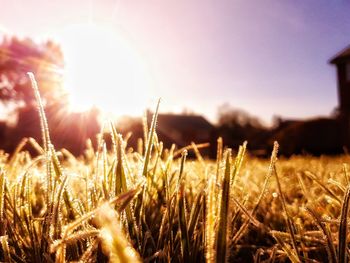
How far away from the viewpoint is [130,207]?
88 centimetres

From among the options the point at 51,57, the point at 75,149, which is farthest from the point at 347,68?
the point at 51,57

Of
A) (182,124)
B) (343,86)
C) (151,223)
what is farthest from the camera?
(182,124)

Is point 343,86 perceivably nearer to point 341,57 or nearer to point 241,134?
point 341,57

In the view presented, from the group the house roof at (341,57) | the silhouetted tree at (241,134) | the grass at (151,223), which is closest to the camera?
the grass at (151,223)

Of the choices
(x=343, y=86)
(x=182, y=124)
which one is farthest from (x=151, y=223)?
(x=182, y=124)

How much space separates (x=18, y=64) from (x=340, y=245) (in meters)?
44.4

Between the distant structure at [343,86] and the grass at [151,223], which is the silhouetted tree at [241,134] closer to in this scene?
the distant structure at [343,86]

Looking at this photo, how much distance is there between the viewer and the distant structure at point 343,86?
23.8m

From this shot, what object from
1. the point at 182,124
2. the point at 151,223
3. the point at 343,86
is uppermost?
the point at 182,124

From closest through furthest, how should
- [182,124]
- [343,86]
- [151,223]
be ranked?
[151,223] → [343,86] → [182,124]

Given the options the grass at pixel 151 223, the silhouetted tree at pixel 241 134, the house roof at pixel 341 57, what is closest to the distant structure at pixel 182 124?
the silhouetted tree at pixel 241 134

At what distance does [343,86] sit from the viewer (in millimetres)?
25031

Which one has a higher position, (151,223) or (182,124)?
(182,124)

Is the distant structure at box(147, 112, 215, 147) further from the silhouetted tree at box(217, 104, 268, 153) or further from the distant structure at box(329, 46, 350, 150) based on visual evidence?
the distant structure at box(329, 46, 350, 150)
